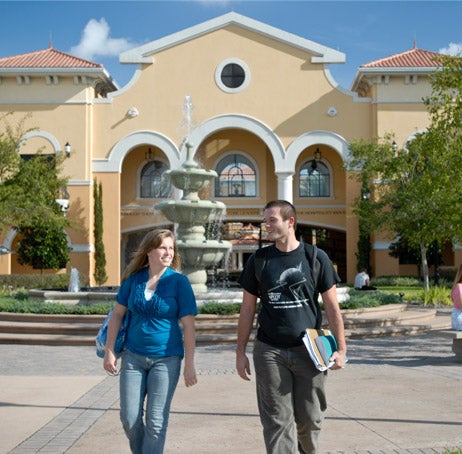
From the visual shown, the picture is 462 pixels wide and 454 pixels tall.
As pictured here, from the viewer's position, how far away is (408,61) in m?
36.8

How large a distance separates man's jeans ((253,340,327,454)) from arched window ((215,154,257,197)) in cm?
3472

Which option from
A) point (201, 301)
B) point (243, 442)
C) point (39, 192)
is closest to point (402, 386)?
point (243, 442)

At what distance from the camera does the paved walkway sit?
6090 mm

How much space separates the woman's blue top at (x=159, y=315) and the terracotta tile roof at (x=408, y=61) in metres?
32.8

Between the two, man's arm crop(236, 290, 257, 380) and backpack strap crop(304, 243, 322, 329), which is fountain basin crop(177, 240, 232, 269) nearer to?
man's arm crop(236, 290, 257, 380)

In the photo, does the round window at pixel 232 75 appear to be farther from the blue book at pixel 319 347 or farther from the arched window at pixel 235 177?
the blue book at pixel 319 347

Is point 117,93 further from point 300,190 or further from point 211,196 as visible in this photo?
point 300,190

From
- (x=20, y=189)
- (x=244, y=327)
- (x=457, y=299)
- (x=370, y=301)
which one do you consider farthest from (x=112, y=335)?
(x=20, y=189)

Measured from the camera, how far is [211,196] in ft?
129

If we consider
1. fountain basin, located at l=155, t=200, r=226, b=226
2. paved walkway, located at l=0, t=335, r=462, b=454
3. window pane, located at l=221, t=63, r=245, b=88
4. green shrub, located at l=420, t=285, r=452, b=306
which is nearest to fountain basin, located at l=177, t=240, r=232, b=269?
fountain basin, located at l=155, t=200, r=226, b=226

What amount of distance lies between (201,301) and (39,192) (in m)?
13.0

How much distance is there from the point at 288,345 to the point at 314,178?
35384mm

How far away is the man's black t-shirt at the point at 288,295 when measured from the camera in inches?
190

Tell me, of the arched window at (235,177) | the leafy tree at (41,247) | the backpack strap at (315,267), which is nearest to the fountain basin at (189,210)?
the backpack strap at (315,267)
